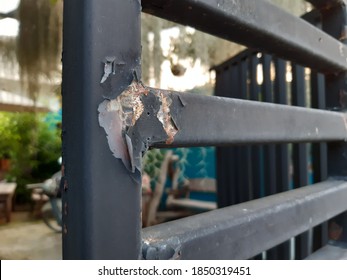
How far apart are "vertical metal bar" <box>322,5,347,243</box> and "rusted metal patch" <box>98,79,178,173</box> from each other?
84 cm

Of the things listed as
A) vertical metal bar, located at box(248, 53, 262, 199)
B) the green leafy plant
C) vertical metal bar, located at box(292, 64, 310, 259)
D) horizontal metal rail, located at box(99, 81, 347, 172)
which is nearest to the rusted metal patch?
horizontal metal rail, located at box(99, 81, 347, 172)

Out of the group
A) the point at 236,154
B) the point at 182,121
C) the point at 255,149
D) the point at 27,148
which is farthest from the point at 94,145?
the point at 27,148

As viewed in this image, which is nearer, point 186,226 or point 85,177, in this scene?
point 85,177

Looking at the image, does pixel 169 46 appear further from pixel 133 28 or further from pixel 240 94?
pixel 133 28

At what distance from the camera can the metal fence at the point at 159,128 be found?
48cm

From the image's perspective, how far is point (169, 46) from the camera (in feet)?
11.6

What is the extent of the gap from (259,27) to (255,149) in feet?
4.30

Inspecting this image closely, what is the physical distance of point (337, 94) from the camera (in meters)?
1.17

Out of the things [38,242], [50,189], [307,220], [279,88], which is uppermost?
[279,88]

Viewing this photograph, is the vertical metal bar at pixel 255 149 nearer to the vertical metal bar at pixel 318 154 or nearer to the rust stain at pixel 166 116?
the vertical metal bar at pixel 318 154

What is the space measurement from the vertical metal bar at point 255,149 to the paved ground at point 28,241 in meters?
2.30

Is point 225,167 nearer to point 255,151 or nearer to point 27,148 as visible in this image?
point 255,151
